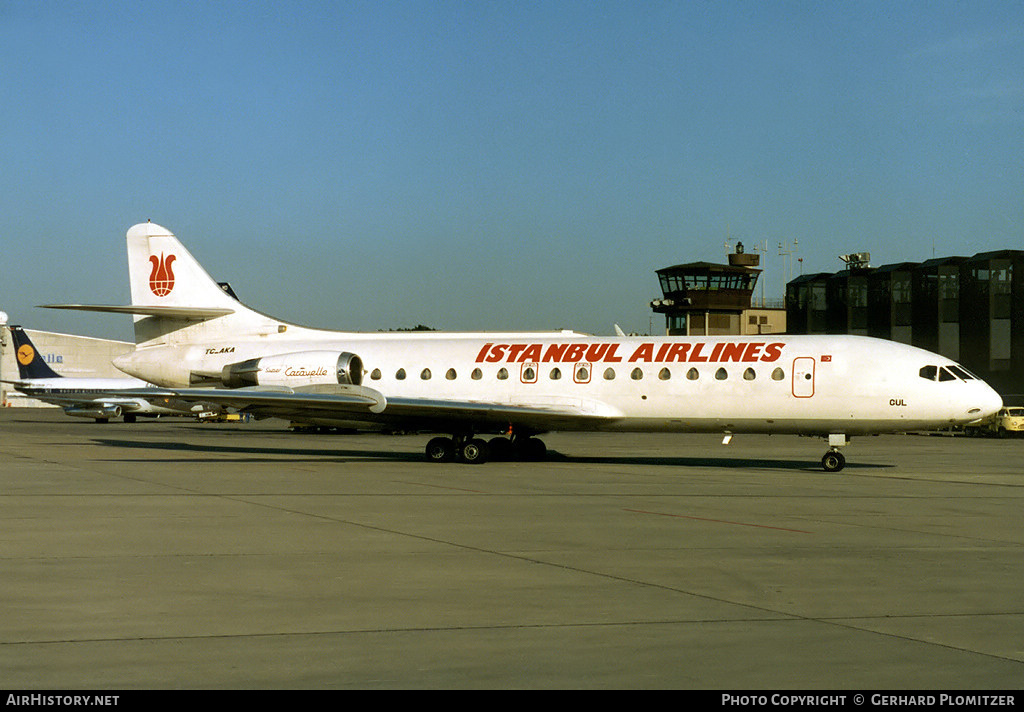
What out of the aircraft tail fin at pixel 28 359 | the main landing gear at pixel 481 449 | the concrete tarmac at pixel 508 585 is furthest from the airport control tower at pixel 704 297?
the concrete tarmac at pixel 508 585

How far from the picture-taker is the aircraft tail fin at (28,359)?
6788 centimetres

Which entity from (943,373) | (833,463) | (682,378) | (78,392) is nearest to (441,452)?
(682,378)

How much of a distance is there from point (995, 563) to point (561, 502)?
23.2ft

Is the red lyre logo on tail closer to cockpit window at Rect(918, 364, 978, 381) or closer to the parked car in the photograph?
cockpit window at Rect(918, 364, 978, 381)

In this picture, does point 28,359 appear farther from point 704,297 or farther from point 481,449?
point 481,449

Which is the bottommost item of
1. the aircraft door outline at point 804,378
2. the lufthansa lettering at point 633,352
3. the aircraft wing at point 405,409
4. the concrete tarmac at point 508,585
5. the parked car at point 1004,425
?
the parked car at point 1004,425

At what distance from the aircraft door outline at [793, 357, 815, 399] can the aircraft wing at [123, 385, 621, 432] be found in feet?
14.0

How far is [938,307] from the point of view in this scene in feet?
233

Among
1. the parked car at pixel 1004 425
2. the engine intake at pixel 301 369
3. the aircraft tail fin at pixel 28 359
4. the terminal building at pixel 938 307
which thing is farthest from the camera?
the aircraft tail fin at pixel 28 359

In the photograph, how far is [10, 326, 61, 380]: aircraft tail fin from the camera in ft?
223

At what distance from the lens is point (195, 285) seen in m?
31.7

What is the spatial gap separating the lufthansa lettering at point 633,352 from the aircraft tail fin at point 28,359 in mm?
48655

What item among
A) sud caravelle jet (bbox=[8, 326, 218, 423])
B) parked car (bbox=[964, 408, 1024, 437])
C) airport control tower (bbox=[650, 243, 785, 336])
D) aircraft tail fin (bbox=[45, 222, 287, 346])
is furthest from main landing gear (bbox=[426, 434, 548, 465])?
airport control tower (bbox=[650, 243, 785, 336])

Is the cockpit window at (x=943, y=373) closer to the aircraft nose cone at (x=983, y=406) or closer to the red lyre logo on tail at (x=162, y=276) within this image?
the aircraft nose cone at (x=983, y=406)
